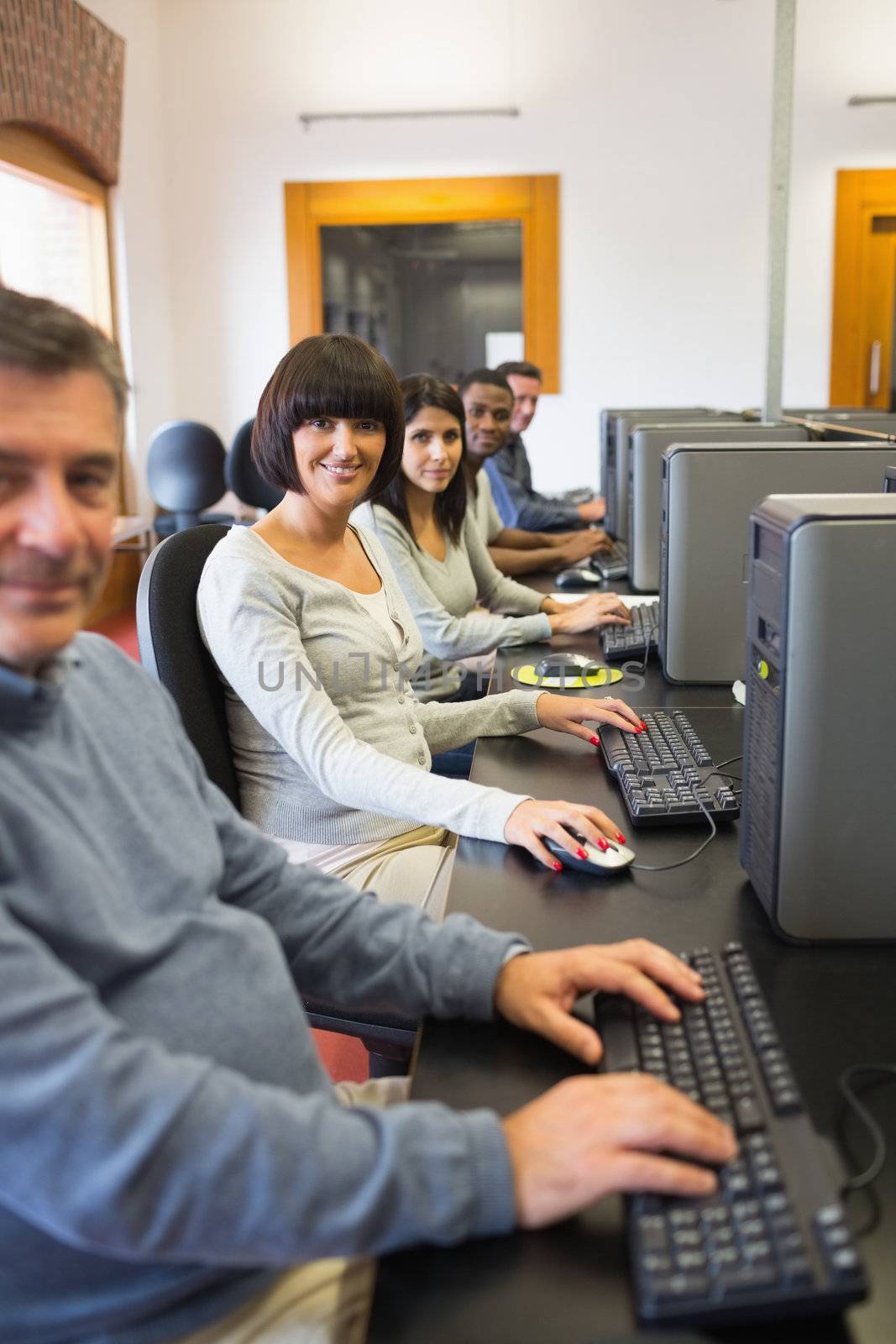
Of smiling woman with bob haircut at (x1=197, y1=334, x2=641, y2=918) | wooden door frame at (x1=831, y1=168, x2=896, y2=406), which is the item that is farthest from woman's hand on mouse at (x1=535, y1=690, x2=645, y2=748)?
wooden door frame at (x1=831, y1=168, x2=896, y2=406)

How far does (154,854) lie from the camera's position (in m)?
0.77

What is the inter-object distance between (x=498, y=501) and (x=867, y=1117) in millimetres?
3351

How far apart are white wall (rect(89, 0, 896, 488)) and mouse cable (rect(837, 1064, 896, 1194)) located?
18.5ft

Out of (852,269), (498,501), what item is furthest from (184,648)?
(852,269)

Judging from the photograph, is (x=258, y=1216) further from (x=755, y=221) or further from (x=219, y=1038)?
(x=755, y=221)

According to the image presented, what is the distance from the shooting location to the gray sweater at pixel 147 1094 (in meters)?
0.59

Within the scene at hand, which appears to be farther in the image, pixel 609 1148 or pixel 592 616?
pixel 592 616

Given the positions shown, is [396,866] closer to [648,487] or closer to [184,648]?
[184,648]

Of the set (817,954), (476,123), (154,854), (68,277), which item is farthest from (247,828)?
(476,123)

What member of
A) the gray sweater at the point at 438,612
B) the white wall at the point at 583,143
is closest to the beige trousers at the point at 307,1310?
the gray sweater at the point at 438,612

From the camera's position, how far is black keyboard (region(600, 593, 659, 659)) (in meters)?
2.10

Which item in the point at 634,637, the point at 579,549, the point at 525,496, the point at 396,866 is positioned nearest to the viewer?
the point at 396,866

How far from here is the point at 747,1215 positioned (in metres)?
0.62

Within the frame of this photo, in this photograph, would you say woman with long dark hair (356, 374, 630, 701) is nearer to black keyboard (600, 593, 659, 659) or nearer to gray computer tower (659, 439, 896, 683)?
black keyboard (600, 593, 659, 659)
